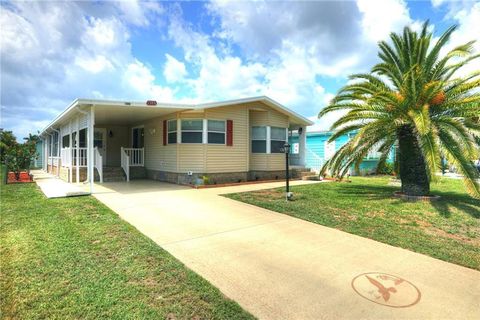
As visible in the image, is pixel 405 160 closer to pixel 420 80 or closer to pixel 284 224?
pixel 420 80

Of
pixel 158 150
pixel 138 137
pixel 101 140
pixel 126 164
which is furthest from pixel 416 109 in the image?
pixel 101 140

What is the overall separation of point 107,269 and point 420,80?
8808 millimetres

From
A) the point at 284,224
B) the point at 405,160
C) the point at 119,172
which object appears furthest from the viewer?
the point at 119,172

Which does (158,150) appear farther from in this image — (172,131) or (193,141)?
(193,141)

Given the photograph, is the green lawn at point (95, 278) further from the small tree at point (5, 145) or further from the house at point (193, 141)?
the small tree at point (5, 145)

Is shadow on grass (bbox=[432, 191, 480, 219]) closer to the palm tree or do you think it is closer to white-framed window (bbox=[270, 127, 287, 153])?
the palm tree

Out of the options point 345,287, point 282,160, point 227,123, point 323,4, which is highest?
point 323,4

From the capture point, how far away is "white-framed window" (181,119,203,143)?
1206cm

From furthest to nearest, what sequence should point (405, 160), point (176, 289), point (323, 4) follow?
point (323, 4) → point (405, 160) → point (176, 289)

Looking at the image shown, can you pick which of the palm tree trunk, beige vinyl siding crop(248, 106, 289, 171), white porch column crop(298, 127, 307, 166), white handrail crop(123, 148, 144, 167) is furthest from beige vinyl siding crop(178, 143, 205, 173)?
the palm tree trunk

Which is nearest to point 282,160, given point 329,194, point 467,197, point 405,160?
point 329,194

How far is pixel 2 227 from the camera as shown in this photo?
17.7ft

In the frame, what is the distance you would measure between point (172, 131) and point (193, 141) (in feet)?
4.30

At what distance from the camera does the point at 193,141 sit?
1207 centimetres
